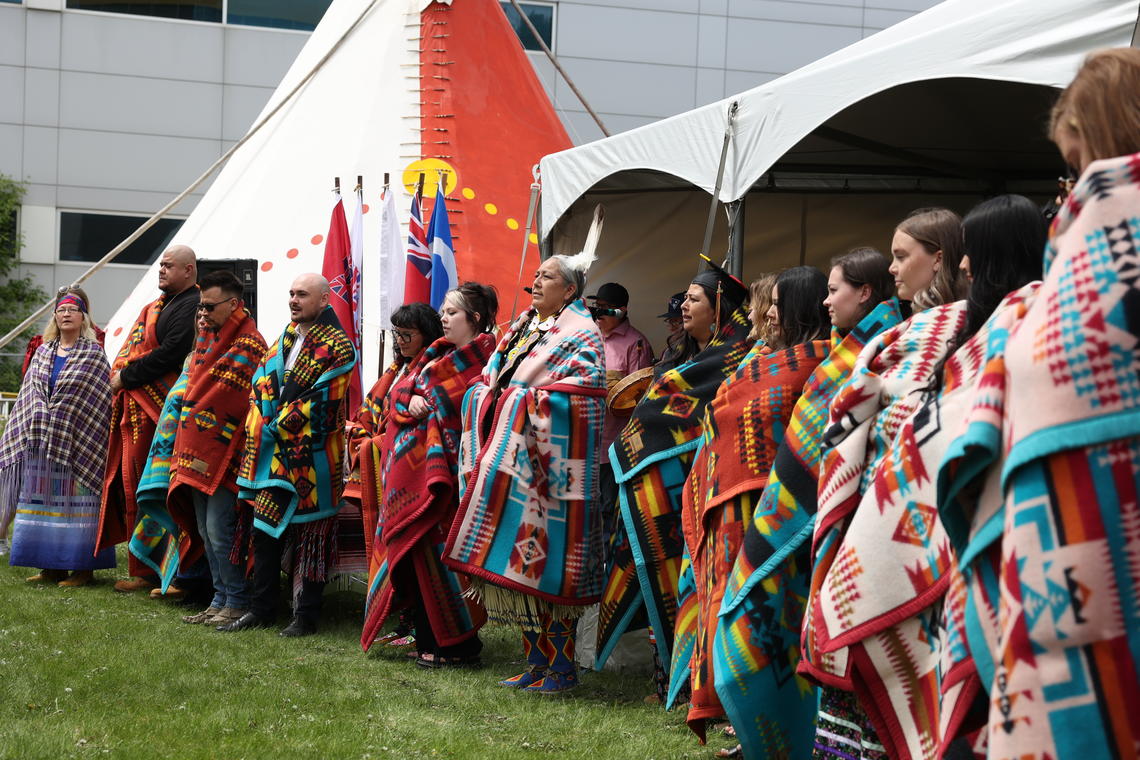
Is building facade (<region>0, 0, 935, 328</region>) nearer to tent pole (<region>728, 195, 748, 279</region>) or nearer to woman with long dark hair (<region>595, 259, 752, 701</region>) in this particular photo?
tent pole (<region>728, 195, 748, 279</region>)

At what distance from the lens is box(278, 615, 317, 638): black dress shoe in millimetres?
6242

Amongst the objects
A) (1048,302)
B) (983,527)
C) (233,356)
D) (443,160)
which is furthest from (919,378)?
(443,160)

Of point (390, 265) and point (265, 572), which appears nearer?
point (265, 572)

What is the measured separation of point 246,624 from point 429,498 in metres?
1.37

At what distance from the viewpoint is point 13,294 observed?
2172 centimetres

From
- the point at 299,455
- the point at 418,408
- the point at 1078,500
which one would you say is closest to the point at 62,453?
the point at 299,455

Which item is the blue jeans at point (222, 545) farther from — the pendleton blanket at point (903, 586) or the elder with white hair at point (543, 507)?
the pendleton blanket at point (903, 586)

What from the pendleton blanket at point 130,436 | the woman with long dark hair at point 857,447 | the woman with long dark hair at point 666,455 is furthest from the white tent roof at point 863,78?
the pendleton blanket at point 130,436

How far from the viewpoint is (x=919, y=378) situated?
8.85 feet

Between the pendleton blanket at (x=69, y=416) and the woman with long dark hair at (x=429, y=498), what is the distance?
249 cm

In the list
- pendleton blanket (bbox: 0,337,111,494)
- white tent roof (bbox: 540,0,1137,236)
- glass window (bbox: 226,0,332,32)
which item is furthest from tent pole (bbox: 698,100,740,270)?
glass window (bbox: 226,0,332,32)

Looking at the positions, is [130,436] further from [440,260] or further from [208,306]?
[440,260]

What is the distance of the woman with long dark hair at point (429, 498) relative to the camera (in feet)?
18.7

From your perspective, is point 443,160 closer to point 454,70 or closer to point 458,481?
point 454,70
